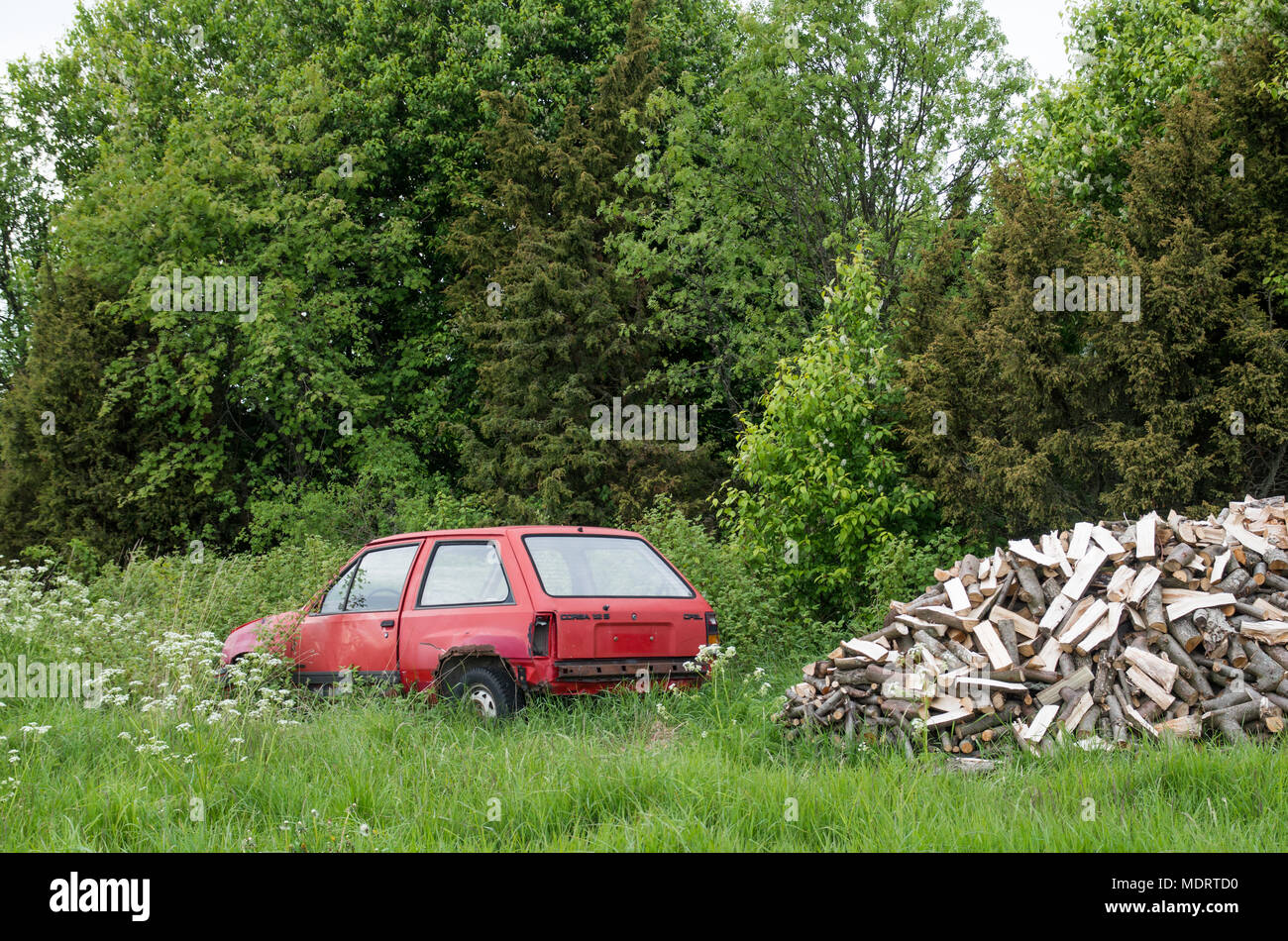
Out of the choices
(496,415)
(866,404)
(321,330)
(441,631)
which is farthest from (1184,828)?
(321,330)

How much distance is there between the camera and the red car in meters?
7.15

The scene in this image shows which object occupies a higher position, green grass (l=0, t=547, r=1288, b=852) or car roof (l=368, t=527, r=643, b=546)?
car roof (l=368, t=527, r=643, b=546)

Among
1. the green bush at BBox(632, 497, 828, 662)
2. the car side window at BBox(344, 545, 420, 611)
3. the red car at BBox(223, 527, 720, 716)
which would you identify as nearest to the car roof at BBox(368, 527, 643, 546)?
the red car at BBox(223, 527, 720, 716)

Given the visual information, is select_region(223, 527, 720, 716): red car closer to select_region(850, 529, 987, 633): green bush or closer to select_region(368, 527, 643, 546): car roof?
select_region(368, 527, 643, 546): car roof

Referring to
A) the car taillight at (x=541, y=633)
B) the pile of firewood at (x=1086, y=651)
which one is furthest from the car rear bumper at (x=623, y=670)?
the pile of firewood at (x=1086, y=651)

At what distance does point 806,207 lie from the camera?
838 inches

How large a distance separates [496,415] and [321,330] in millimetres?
4878

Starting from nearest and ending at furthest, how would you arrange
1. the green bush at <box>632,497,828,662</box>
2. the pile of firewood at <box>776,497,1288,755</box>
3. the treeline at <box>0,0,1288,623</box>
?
the pile of firewood at <box>776,497,1288,755</box>, the green bush at <box>632,497,828,662</box>, the treeline at <box>0,0,1288,623</box>

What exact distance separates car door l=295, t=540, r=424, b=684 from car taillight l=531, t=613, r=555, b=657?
1.44 metres

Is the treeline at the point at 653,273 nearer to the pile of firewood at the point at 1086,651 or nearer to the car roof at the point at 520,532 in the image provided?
the pile of firewood at the point at 1086,651

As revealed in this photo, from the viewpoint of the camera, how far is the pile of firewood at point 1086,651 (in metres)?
6.78

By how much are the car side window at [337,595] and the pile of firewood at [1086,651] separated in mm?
3934

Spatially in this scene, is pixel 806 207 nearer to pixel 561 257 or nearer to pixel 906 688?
pixel 561 257

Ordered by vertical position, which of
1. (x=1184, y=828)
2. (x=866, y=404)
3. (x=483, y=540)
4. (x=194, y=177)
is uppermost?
(x=194, y=177)
